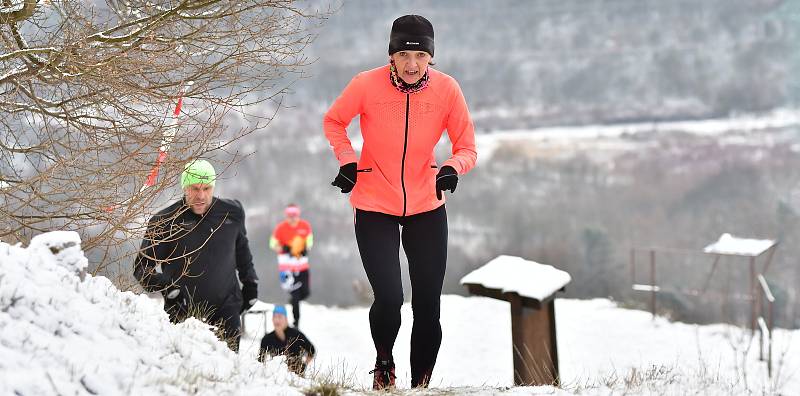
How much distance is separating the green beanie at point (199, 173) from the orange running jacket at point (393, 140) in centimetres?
95

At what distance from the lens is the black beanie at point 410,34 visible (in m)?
3.74

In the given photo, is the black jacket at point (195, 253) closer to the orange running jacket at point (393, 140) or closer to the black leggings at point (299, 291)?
the orange running jacket at point (393, 140)

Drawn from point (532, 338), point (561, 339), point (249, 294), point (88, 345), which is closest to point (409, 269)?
point (249, 294)

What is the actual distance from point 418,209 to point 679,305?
1015 inches

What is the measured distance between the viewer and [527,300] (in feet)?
18.2

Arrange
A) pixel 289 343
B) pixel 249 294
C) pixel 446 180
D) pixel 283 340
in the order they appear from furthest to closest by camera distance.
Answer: pixel 283 340 < pixel 289 343 < pixel 249 294 < pixel 446 180

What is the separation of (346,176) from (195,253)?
1.27 m

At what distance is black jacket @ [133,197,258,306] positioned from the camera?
14.7 feet

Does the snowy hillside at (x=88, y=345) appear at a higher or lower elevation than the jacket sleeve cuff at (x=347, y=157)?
lower

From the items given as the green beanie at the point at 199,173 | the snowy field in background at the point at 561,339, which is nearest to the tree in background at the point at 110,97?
the green beanie at the point at 199,173

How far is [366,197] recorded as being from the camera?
385 centimetres

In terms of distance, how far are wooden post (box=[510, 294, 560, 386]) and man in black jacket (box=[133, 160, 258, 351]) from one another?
2.05 m

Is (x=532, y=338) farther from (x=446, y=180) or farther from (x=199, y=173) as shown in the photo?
(x=199, y=173)

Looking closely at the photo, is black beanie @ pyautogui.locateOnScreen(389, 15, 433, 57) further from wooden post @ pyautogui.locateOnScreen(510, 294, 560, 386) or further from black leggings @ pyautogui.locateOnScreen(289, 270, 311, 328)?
Answer: black leggings @ pyautogui.locateOnScreen(289, 270, 311, 328)
